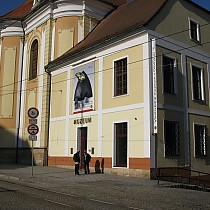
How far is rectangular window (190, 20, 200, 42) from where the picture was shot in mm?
21734

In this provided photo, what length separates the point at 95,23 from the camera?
92.2ft

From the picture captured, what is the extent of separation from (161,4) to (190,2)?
10.3ft

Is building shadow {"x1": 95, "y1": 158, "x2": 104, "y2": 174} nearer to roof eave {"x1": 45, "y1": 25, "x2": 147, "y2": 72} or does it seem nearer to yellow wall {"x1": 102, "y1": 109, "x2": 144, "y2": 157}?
yellow wall {"x1": 102, "y1": 109, "x2": 144, "y2": 157}

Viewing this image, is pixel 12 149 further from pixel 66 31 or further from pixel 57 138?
pixel 66 31

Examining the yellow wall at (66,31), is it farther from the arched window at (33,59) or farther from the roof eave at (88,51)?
the arched window at (33,59)

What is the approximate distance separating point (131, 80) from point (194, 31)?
654 cm

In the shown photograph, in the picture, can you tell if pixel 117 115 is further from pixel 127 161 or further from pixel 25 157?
pixel 25 157

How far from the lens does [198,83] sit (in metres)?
21.5

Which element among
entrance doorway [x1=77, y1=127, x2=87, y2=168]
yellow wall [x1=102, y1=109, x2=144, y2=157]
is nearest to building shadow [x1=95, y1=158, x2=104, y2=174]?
yellow wall [x1=102, y1=109, x2=144, y2=157]

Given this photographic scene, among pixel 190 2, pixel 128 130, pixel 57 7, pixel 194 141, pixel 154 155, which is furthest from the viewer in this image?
pixel 57 7

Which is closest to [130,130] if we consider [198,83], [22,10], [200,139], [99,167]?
[99,167]

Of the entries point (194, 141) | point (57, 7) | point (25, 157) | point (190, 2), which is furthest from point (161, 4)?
point (25, 157)

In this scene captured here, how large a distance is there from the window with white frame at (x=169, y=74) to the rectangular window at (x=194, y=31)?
3252mm

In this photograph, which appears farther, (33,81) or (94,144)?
(33,81)
